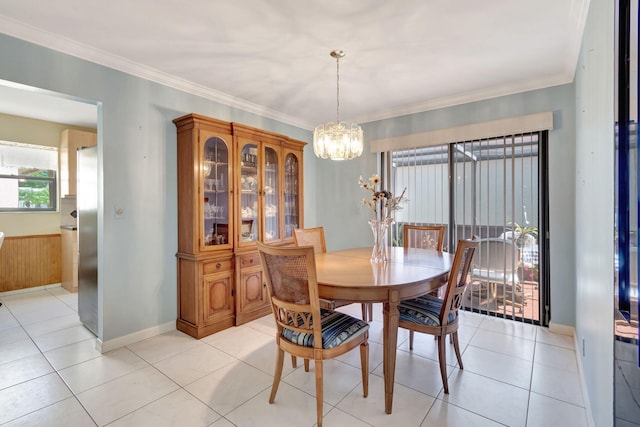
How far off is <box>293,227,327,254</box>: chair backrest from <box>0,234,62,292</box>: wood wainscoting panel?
4134 mm

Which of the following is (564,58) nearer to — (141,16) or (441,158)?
(441,158)

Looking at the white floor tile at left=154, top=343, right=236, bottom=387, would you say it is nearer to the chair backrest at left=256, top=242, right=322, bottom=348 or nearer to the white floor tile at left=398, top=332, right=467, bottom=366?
the chair backrest at left=256, top=242, right=322, bottom=348

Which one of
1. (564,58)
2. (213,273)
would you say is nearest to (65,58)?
(213,273)

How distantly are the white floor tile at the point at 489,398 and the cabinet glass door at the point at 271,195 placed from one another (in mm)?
2428

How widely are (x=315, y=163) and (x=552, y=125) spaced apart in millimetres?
3039

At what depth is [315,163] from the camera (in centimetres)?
483

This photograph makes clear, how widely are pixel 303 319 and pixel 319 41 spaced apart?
81.5 inches

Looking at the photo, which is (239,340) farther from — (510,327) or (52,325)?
(510,327)

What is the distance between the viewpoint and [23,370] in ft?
7.51

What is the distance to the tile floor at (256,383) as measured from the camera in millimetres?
1774

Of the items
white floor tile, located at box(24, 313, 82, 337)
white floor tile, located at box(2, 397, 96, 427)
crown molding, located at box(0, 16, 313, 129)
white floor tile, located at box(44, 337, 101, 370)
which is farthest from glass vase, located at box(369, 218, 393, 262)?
white floor tile, located at box(24, 313, 82, 337)

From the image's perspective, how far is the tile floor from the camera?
177 cm

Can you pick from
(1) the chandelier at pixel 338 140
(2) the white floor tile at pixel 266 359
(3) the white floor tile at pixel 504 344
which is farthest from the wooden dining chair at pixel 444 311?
(1) the chandelier at pixel 338 140

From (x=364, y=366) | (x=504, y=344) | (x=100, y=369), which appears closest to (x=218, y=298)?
(x=100, y=369)
